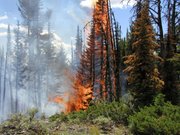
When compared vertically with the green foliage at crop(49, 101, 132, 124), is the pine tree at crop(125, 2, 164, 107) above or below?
above

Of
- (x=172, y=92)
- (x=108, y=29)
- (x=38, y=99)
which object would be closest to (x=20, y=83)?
(x=38, y=99)

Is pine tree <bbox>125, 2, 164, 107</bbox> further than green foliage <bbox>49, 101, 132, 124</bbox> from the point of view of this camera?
Yes

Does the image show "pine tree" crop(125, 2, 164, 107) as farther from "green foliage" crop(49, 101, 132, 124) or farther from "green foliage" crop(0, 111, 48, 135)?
"green foliage" crop(0, 111, 48, 135)

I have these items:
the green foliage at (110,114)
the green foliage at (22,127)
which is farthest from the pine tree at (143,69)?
the green foliage at (22,127)

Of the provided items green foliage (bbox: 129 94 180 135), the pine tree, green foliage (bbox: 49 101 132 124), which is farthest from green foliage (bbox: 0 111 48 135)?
the pine tree

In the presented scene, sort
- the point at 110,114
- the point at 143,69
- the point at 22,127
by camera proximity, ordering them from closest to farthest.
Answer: the point at 22,127 → the point at 110,114 → the point at 143,69

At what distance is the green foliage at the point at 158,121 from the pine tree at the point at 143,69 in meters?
4.96

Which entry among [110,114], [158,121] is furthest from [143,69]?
[158,121]

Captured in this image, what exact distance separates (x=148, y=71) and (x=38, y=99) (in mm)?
61379

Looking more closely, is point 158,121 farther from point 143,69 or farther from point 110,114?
point 143,69

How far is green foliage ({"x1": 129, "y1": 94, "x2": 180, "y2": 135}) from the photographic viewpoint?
9.58 m

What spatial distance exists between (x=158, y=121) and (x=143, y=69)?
787 cm

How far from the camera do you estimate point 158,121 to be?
33.1ft

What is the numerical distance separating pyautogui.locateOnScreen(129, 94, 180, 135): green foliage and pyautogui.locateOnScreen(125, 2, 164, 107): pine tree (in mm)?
4965
